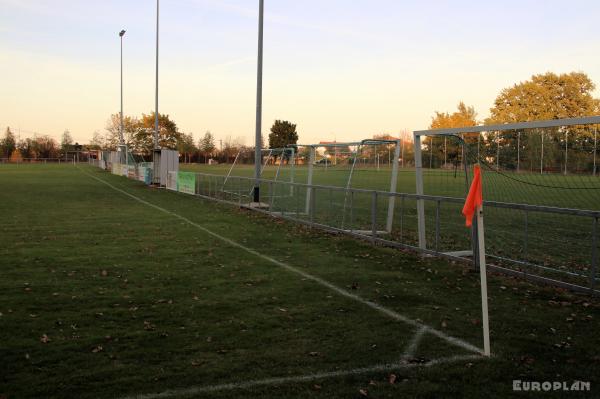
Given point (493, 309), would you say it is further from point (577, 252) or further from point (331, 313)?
point (577, 252)

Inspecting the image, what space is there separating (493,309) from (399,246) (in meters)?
4.60

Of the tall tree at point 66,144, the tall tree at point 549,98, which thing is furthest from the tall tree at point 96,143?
the tall tree at point 549,98

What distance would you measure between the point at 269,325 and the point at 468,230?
8.18 m

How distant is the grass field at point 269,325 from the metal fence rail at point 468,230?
741 mm

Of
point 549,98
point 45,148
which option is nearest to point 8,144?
point 45,148

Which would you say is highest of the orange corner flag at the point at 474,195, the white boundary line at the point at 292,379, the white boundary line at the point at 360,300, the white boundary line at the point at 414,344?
the orange corner flag at the point at 474,195

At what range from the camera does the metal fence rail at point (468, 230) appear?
27.6ft

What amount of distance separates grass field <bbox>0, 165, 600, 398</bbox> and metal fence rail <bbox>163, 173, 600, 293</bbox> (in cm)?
74

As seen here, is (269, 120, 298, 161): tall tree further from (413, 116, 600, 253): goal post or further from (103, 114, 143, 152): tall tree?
(413, 116, 600, 253): goal post

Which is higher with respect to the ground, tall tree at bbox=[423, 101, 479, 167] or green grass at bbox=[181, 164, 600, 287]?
tall tree at bbox=[423, 101, 479, 167]

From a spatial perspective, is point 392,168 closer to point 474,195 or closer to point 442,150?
point 442,150

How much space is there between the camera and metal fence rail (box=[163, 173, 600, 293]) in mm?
8414

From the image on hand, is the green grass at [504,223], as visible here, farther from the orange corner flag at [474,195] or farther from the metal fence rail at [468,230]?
the orange corner flag at [474,195]

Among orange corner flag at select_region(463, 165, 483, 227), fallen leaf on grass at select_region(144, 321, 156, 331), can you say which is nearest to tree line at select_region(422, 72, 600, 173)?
orange corner flag at select_region(463, 165, 483, 227)
